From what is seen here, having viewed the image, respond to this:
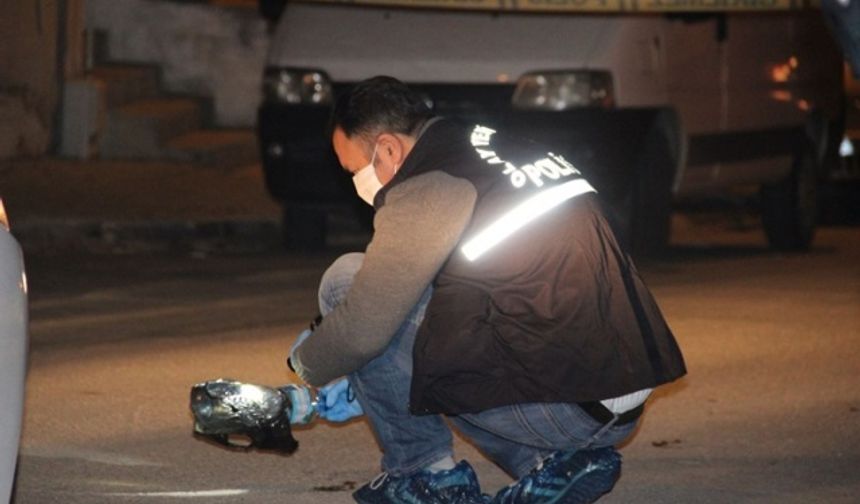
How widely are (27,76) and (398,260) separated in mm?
11197

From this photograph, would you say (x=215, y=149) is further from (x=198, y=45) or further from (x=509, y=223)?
(x=509, y=223)

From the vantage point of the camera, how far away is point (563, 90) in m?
11.3

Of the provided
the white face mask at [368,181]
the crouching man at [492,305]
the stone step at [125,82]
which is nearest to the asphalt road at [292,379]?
the crouching man at [492,305]

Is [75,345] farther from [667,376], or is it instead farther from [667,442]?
[667,376]

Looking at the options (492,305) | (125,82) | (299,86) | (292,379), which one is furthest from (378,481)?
(125,82)

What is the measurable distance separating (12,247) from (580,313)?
1380 mm

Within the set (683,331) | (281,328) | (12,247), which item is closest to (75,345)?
(281,328)

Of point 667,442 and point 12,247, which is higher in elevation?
point 12,247

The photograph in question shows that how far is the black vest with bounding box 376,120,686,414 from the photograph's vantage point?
5070 mm

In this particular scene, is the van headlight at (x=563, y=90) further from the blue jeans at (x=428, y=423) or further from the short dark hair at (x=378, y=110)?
the short dark hair at (x=378, y=110)

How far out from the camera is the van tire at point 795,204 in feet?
43.6

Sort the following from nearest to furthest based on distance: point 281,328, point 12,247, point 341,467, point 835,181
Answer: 1. point 12,247
2. point 341,467
3. point 281,328
4. point 835,181

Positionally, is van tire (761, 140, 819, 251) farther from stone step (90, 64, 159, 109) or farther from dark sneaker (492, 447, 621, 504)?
dark sneaker (492, 447, 621, 504)

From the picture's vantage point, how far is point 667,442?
686cm
